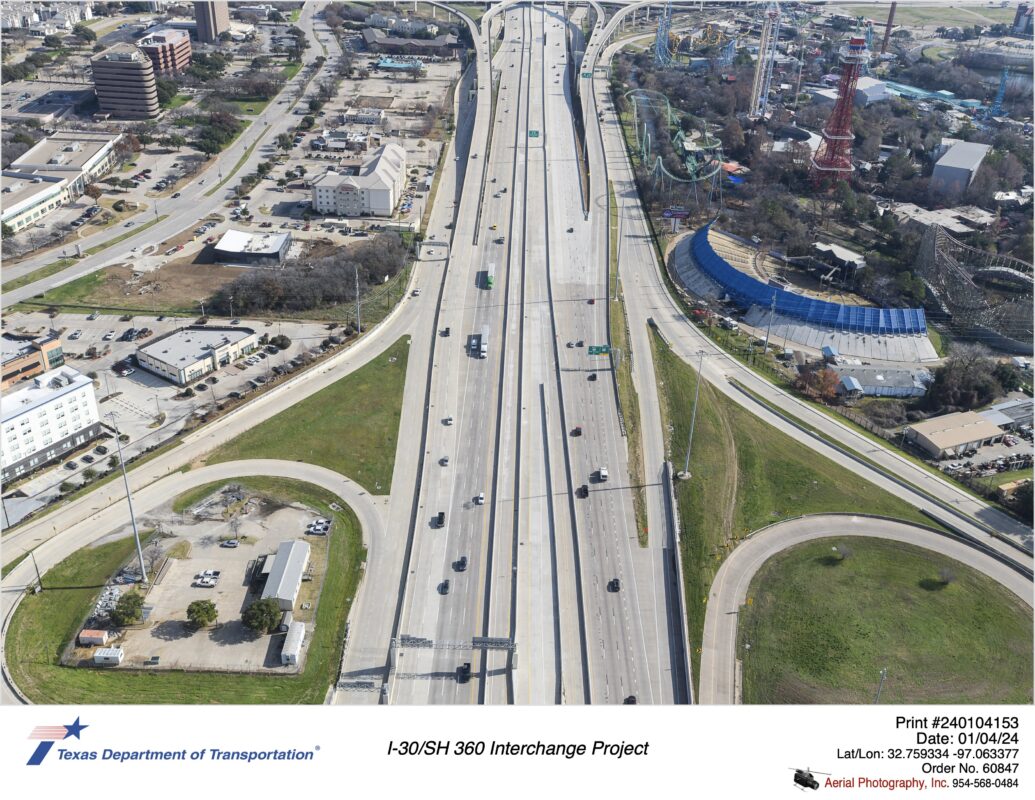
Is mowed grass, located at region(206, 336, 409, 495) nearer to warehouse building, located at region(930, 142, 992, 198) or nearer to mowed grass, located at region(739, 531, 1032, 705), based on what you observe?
mowed grass, located at region(739, 531, 1032, 705)

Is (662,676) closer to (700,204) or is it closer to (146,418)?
(146,418)

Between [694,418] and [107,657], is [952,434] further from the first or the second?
[107,657]

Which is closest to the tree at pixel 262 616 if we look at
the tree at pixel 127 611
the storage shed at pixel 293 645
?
the storage shed at pixel 293 645

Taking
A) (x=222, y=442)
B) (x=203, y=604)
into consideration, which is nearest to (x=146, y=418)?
(x=222, y=442)

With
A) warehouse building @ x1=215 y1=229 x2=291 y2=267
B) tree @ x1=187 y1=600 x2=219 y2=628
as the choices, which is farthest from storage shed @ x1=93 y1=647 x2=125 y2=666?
warehouse building @ x1=215 y1=229 x2=291 y2=267

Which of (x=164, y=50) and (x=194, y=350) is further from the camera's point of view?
(x=164, y=50)

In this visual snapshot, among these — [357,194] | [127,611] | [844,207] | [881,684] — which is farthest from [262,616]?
[844,207]
